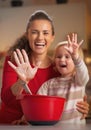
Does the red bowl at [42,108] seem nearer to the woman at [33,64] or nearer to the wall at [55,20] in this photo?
the woman at [33,64]

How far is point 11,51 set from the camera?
3.12ft

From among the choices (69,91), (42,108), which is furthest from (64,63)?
(42,108)

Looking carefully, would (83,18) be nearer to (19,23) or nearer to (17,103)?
(19,23)

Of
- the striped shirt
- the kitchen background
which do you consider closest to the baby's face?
the striped shirt

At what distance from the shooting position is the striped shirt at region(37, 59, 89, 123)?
79 centimetres

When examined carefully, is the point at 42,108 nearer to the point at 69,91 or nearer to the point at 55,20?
the point at 69,91

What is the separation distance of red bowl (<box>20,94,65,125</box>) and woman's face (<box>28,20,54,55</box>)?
27 cm

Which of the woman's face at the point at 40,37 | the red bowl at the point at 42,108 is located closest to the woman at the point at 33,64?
the woman's face at the point at 40,37

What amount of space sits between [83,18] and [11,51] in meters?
0.29

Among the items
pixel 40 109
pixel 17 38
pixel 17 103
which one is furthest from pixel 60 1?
pixel 40 109

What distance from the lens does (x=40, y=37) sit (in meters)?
0.89

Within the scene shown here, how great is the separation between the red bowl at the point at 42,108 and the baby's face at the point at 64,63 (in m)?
0.19

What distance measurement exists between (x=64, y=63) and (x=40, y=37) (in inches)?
4.7

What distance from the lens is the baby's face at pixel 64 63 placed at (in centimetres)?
83
